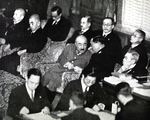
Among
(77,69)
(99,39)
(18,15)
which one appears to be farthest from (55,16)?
(77,69)

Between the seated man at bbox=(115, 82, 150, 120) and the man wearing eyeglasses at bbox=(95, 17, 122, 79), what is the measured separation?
39cm

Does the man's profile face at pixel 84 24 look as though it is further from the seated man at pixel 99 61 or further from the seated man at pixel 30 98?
the seated man at pixel 30 98

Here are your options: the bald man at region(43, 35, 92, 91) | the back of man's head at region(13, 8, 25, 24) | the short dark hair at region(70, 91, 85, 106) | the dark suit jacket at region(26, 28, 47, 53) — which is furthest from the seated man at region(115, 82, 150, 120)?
the back of man's head at region(13, 8, 25, 24)

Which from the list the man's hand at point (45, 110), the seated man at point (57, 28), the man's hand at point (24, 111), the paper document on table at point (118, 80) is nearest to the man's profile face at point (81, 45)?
the seated man at point (57, 28)

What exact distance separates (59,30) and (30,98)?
1.39 metres

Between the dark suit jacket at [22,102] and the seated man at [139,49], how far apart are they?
186 cm

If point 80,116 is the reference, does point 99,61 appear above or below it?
above

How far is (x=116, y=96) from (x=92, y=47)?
104cm

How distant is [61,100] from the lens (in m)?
4.80

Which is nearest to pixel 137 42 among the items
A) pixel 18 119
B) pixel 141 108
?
pixel 141 108

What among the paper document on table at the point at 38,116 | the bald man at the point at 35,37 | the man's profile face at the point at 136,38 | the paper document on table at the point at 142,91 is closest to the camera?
the paper document on table at the point at 38,116

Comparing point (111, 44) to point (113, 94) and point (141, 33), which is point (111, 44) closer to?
point (141, 33)

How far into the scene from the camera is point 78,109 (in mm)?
4816

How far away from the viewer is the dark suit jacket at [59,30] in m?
4.85
